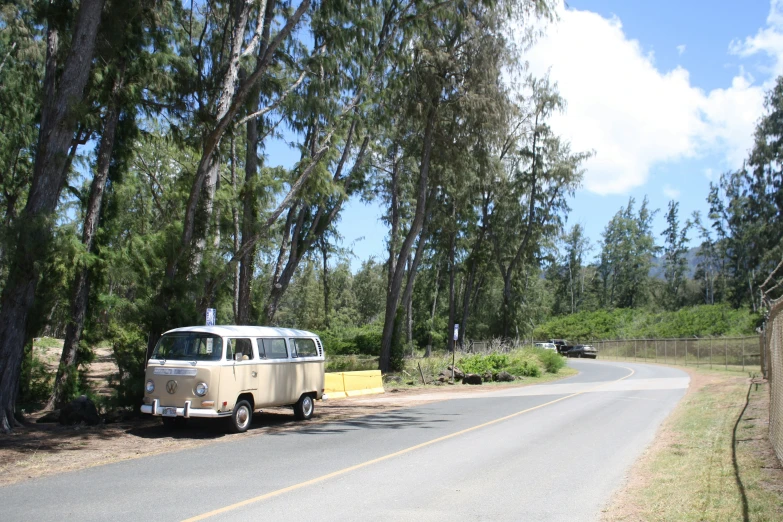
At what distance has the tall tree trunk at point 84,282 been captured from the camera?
18.0m

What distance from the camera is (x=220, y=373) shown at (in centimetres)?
1225

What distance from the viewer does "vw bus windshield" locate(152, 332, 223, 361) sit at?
12.5m

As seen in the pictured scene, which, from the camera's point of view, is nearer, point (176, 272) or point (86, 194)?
point (176, 272)

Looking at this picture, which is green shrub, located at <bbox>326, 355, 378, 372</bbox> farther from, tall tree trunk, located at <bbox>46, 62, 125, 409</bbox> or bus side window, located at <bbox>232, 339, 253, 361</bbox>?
bus side window, located at <bbox>232, 339, 253, 361</bbox>

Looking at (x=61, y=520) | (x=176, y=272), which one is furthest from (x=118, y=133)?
(x=61, y=520)

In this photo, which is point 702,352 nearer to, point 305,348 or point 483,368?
point 483,368

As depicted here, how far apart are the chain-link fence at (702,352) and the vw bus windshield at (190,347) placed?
104 feet

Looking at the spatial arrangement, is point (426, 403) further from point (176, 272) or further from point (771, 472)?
point (771, 472)

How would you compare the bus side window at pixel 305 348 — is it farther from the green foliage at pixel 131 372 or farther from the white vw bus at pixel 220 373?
Answer: the green foliage at pixel 131 372

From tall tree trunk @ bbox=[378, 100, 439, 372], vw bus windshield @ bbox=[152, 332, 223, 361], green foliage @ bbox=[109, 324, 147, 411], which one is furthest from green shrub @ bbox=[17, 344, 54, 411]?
tall tree trunk @ bbox=[378, 100, 439, 372]

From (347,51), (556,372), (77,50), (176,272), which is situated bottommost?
(556,372)

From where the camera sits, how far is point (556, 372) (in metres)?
35.3

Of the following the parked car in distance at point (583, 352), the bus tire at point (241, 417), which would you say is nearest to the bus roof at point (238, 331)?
the bus tire at point (241, 417)

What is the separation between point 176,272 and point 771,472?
1351 cm
